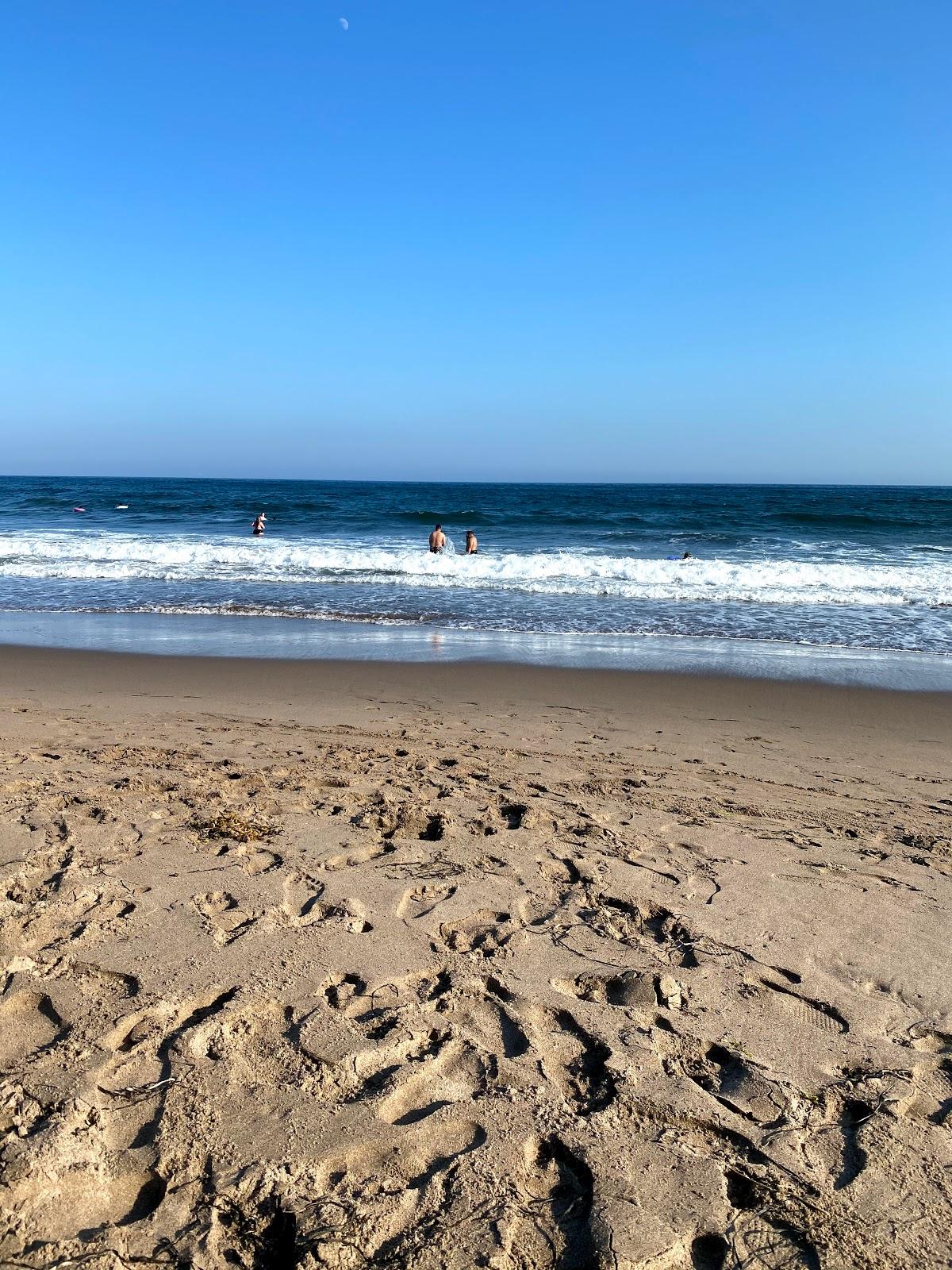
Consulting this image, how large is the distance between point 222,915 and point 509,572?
16.2m

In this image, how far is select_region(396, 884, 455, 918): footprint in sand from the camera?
133 inches

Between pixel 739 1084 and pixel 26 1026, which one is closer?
pixel 739 1084

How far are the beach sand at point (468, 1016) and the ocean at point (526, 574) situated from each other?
6854 mm

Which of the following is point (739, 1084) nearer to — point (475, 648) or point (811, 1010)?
point (811, 1010)

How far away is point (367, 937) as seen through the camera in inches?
125

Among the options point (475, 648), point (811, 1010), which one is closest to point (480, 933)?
point (811, 1010)

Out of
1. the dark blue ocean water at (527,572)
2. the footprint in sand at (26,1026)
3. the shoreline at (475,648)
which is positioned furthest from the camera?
the dark blue ocean water at (527,572)

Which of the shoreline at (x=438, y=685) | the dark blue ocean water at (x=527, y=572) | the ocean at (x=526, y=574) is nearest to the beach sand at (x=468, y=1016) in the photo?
the shoreline at (x=438, y=685)

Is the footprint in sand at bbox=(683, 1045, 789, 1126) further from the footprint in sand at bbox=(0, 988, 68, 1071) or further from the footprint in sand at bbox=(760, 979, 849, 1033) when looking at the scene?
the footprint in sand at bbox=(0, 988, 68, 1071)

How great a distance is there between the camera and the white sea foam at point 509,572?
15.9m

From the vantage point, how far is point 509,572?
1919 cm

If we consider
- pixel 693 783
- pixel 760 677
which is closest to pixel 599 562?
pixel 760 677

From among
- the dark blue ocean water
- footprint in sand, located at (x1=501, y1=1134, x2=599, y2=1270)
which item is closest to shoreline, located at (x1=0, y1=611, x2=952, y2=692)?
the dark blue ocean water

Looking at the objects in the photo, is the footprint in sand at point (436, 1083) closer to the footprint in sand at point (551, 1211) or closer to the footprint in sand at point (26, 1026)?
the footprint in sand at point (551, 1211)
